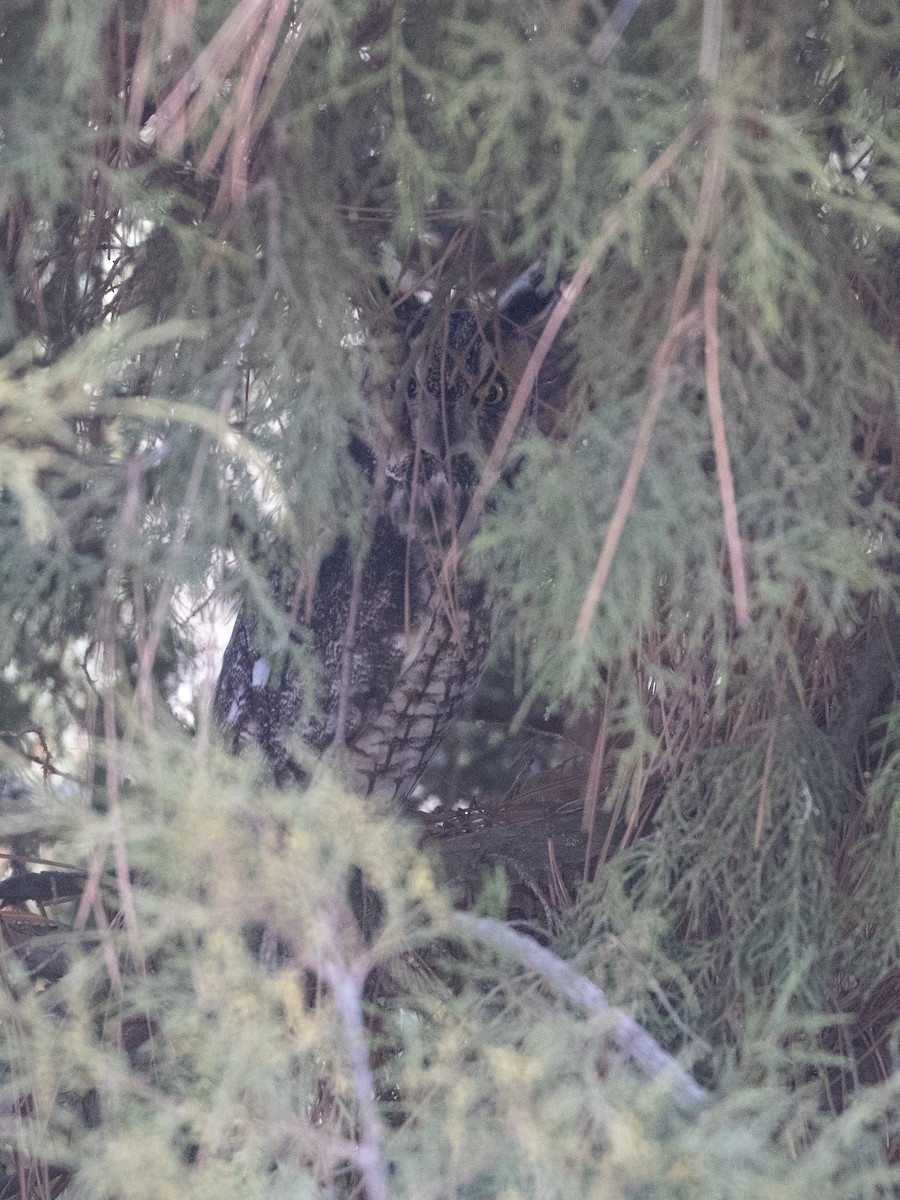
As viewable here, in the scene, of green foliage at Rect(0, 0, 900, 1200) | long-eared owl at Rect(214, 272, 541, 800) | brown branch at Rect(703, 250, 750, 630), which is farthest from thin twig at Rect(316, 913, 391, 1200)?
brown branch at Rect(703, 250, 750, 630)

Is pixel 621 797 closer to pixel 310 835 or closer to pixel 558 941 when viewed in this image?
pixel 558 941

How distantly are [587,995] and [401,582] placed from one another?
791 millimetres

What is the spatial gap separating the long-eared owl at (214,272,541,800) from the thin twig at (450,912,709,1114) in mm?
434

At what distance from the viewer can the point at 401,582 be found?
6.83 feet

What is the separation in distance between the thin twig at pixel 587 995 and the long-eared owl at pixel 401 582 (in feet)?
1.42

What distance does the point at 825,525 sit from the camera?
156 centimetres

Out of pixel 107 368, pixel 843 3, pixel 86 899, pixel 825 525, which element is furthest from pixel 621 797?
pixel 843 3

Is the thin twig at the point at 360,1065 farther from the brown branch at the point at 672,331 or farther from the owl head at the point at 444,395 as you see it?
the owl head at the point at 444,395

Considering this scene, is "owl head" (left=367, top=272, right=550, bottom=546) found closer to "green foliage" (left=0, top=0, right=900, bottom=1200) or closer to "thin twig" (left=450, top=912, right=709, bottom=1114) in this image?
"green foliage" (left=0, top=0, right=900, bottom=1200)

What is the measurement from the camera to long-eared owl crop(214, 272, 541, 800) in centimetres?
199

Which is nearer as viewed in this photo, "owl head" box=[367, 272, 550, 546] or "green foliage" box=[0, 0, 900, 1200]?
"green foliage" box=[0, 0, 900, 1200]

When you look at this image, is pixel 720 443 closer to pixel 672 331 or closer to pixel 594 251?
pixel 672 331

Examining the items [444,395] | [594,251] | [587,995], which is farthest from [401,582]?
[594,251]

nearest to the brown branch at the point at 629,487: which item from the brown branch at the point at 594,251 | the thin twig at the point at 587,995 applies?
the brown branch at the point at 594,251
